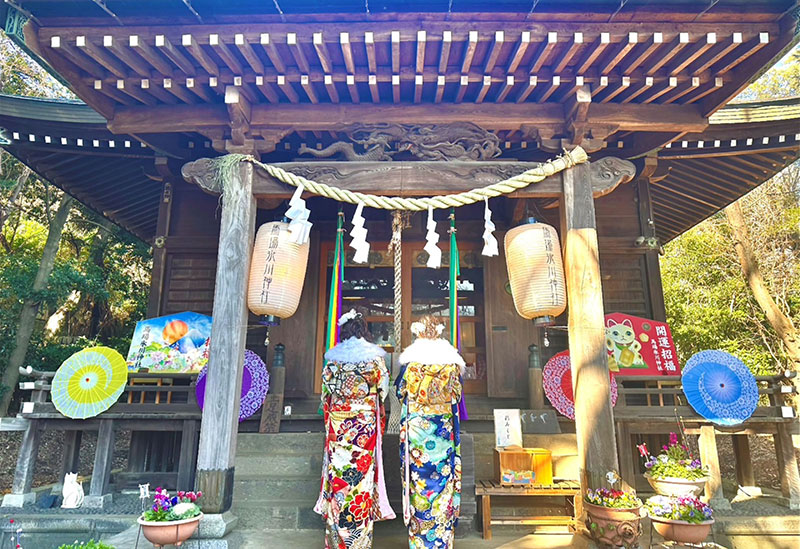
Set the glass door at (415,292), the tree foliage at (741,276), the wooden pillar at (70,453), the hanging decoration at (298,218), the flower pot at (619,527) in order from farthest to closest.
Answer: the tree foliage at (741,276) → the glass door at (415,292) → the wooden pillar at (70,453) → the hanging decoration at (298,218) → the flower pot at (619,527)

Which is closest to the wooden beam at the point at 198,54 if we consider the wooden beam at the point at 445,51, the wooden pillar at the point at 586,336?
the wooden beam at the point at 445,51

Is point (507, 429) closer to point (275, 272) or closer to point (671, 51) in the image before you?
point (275, 272)

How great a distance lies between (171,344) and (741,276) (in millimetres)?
13305

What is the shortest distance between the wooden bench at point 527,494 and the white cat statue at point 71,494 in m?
4.40

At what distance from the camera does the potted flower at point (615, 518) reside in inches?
134

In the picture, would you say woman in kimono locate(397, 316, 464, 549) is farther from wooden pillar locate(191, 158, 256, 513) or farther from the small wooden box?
wooden pillar locate(191, 158, 256, 513)

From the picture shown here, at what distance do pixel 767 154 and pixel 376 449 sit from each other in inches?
249

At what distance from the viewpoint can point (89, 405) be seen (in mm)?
5164

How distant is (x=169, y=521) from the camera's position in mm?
3295

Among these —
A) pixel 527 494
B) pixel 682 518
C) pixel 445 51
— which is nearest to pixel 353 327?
pixel 527 494

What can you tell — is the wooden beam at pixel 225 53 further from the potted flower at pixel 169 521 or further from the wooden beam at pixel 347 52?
the potted flower at pixel 169 521

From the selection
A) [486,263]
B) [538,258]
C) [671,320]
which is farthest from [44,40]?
[671,320]

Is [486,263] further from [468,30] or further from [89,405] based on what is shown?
[89,405]

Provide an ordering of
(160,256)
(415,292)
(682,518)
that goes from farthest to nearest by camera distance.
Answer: (415,292), (160,256), (682,518)
